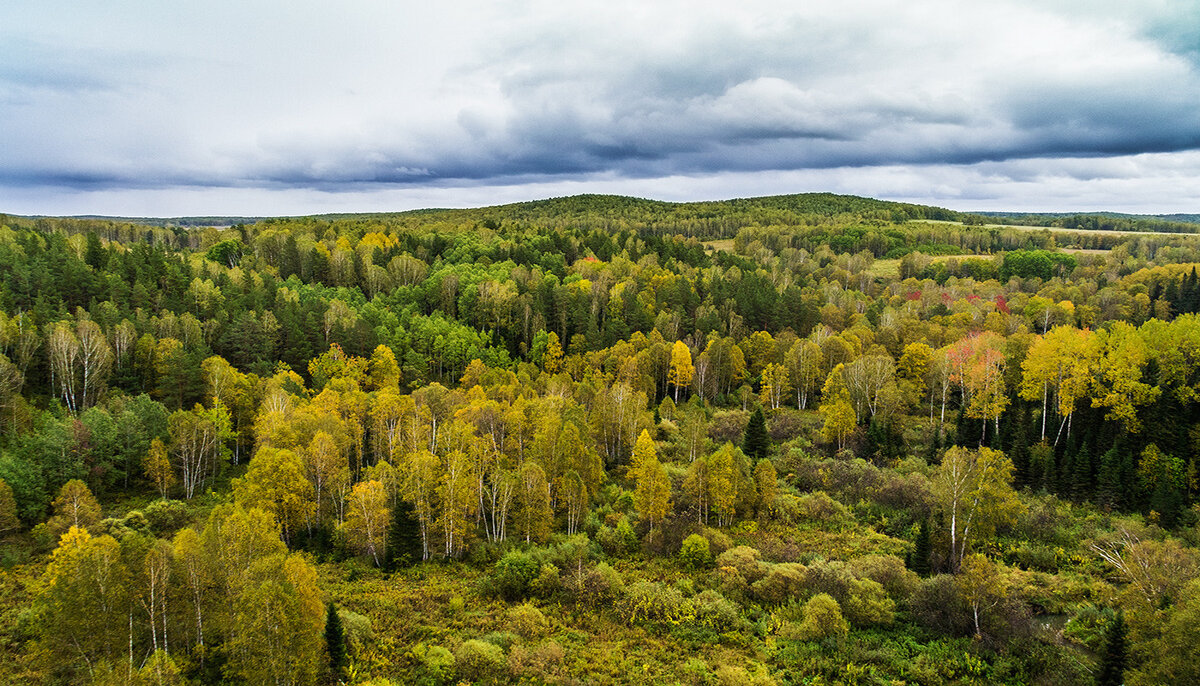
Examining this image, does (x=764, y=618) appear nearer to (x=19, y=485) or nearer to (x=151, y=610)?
(x=151, y=610)

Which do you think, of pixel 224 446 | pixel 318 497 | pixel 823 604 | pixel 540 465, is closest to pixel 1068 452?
pixel 823 604

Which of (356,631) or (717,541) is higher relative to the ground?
(356,631)

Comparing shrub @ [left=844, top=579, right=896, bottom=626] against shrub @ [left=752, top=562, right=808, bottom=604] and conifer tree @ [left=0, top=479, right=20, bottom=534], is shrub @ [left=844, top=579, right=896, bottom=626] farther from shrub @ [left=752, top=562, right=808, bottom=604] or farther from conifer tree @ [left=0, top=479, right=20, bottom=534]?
conifer tree @ [left=0, top=479, right=20, bottom=534]

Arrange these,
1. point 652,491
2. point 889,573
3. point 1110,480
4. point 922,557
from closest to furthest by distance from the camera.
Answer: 1. point 889,573
2. point 922,557
3. point 652,491
4. point 1110,480

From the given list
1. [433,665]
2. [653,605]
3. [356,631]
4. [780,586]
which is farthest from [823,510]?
[356,631]

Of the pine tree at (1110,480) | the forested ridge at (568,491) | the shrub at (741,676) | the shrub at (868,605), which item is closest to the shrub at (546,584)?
the forested ridge at (568,491)

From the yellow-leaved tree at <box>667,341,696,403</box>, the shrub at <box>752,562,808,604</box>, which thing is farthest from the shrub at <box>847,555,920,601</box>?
the yellow-leaved tree at <box>667,341,696,403</box>

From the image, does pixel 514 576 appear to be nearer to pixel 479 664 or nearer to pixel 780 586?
pixel 479 664
